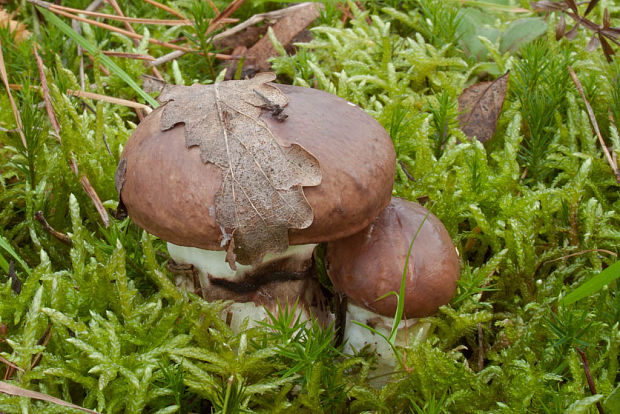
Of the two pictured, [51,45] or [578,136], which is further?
[51,45]

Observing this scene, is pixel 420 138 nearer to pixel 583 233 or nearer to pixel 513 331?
pixel 583 233

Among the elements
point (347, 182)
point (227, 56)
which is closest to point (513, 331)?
point (347, 182)

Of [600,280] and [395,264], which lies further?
[395,264]

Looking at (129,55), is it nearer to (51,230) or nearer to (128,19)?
(128,19)

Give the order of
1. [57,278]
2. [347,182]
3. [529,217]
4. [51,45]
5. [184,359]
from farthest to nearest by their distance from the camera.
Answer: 1. [51,45]
2. [529,217]
3. [57,278]
4. [184,359]
5. [347,182]

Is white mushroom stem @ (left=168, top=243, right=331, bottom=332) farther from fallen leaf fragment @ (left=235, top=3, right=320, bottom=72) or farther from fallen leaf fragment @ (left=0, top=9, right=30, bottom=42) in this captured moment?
fallen leaf fragment @ (left=0, top=9, right=30, bottom=42)

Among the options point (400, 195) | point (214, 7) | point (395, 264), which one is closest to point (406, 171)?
point (400, 195)

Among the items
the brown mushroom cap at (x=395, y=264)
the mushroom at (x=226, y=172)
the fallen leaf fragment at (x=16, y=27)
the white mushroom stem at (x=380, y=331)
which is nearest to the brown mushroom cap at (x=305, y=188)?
the mushroom at (x=226, y=172)
